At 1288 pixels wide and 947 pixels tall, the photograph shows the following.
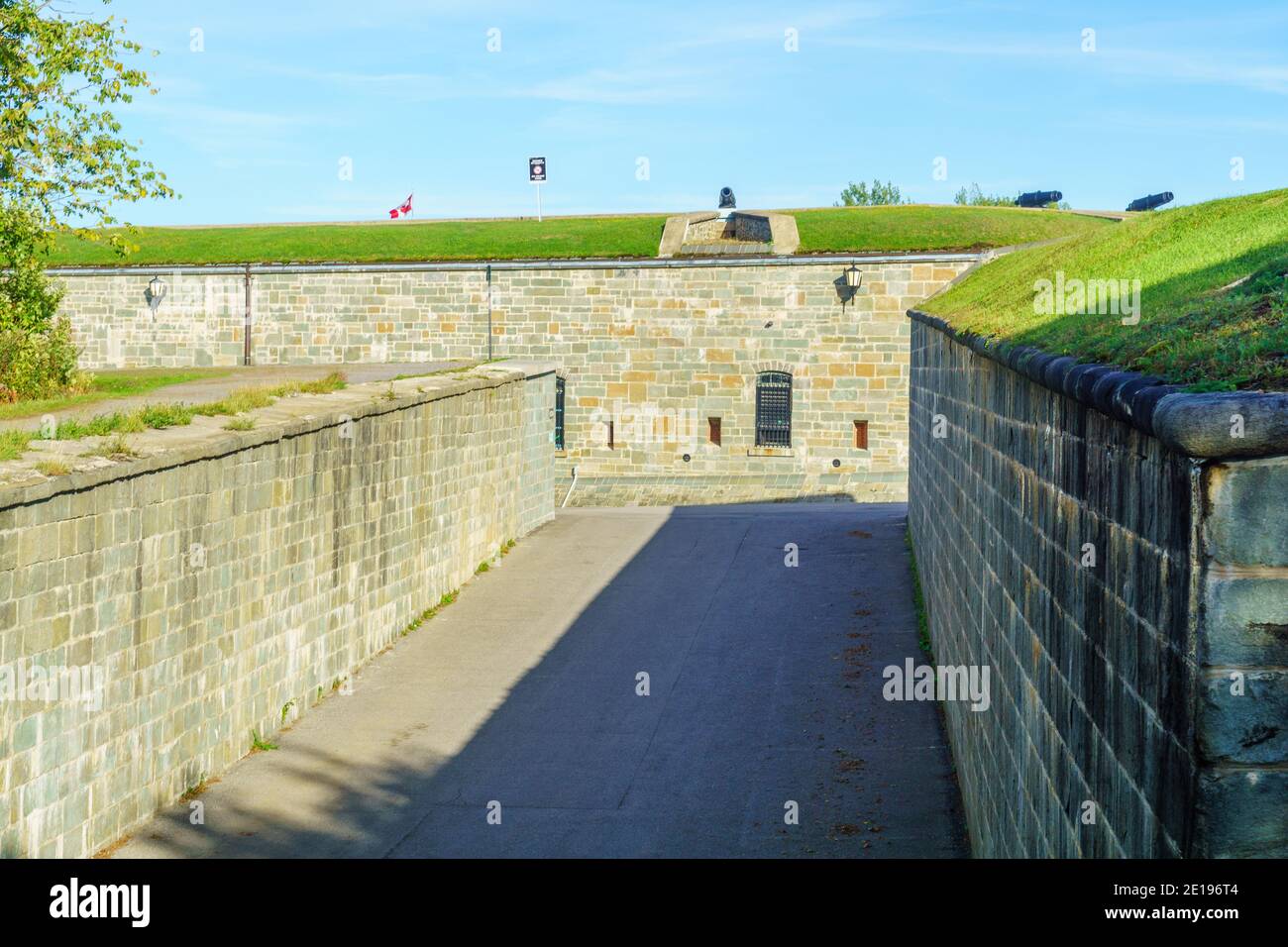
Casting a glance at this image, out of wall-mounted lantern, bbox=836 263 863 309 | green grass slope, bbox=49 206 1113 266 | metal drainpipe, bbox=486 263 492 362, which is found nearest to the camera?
wall-mounted lantern, bbox=836 263 863 309

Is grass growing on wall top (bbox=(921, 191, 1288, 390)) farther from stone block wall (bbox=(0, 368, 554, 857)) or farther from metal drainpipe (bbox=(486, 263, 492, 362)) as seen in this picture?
metal drainpipe (bbox=(486, 263, 492, 362))

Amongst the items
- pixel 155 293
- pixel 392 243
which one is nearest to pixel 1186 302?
pixel 155 293

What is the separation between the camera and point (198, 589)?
10438mm

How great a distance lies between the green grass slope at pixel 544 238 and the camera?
33.4m

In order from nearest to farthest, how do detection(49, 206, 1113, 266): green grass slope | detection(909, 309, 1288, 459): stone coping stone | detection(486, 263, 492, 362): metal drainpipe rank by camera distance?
detection(909, 309, 1288, 459): stone coping stone → detection(486, 263, 492, 362): metal drainpipe → detection(49, 206, 1113, 266): green grass slope

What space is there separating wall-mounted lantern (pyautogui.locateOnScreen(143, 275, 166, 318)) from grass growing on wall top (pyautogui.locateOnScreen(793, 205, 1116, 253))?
16727mm

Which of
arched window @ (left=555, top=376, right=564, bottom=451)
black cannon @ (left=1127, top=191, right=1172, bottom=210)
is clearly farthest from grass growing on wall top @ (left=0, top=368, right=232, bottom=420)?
black cannon @ (left=1127, top=191, right=1172, bottom=210)

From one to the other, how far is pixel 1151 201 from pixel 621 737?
35479 mm

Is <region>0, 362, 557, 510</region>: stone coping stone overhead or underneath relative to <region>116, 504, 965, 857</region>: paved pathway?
overhead

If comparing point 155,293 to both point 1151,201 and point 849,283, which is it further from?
point 1151,201

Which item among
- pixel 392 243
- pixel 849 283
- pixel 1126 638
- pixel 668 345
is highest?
pixel 392 243

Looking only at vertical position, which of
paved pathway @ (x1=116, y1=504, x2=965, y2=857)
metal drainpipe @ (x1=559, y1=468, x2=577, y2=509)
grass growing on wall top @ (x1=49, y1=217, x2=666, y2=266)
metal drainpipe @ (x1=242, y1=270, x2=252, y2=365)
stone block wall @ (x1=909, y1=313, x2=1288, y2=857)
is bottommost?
paved pathway @ (x1=116, y1=504, x2=965, y2=857)

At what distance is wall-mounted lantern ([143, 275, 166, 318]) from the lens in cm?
3406
